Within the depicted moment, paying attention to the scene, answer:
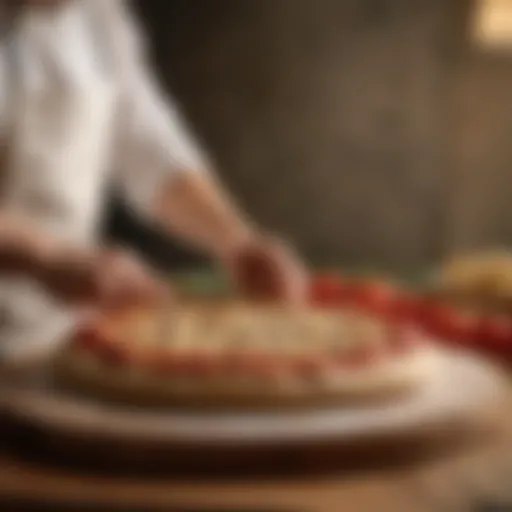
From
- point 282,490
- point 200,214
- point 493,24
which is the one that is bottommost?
point 282,490

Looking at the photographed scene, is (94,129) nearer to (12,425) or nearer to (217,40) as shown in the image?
(217,40)

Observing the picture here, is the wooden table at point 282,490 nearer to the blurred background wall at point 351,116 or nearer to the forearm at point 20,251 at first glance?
the forearm at point 20,251

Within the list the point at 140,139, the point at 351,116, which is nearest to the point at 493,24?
the point at 351,116

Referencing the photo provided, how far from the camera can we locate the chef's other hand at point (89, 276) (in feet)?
2.12

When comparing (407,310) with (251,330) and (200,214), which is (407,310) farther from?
(200,214)

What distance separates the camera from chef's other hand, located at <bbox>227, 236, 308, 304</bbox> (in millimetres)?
754

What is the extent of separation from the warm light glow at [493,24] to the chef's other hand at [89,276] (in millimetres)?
795

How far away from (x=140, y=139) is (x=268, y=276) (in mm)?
287

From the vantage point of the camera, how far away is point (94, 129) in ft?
3.27

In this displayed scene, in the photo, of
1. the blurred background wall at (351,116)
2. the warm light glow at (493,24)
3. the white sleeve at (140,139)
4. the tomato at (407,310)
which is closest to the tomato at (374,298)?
the tomato at (407,310)

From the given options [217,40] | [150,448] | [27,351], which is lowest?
[150,448]

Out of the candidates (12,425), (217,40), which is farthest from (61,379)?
(217,40)

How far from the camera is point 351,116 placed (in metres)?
1.32

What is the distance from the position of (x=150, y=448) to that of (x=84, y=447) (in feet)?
0.10
